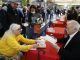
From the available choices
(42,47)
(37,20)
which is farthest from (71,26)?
(37,20)

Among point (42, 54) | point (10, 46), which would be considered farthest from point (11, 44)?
point (42, 54)

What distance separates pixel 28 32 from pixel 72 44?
5489mm

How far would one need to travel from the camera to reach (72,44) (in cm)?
347

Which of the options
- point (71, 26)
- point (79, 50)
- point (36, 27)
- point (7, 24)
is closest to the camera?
point (79, 50)

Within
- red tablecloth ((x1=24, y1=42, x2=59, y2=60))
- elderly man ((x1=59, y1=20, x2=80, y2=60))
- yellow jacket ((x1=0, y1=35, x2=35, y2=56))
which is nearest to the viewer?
elderly man ((x1=59, y1=20, x2=80, y2=60))

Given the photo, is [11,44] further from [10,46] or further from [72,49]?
[72,49]

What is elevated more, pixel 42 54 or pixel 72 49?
pixel 72 49

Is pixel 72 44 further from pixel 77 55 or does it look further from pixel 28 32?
pixel 28 32

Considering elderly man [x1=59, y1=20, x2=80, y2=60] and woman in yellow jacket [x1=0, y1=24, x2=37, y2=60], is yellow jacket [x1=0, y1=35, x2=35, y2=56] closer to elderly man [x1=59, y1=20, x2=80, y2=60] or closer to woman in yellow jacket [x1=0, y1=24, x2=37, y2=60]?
woman in yellow jacket [x1=0, y1=24, x2=37, y2=60]

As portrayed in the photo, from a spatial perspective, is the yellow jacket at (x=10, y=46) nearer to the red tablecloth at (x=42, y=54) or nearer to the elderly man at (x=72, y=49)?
the red tablecloth at (x=42, y=54)

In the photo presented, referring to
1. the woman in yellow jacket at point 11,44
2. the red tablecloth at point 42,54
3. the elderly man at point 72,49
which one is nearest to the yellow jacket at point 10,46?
the woman in yellow jacket at point 11,44

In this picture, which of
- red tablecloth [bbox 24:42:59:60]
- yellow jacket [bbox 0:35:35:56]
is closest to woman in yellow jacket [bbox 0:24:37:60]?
yellow jacket [bbox 0:35:35:56]

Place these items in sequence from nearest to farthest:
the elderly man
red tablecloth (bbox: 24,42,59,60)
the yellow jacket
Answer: the elderly man → red tablecloth (bbox: 24,42,59,60) → the yellow jacket

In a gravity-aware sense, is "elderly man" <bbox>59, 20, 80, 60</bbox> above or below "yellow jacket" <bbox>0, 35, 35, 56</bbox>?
above
